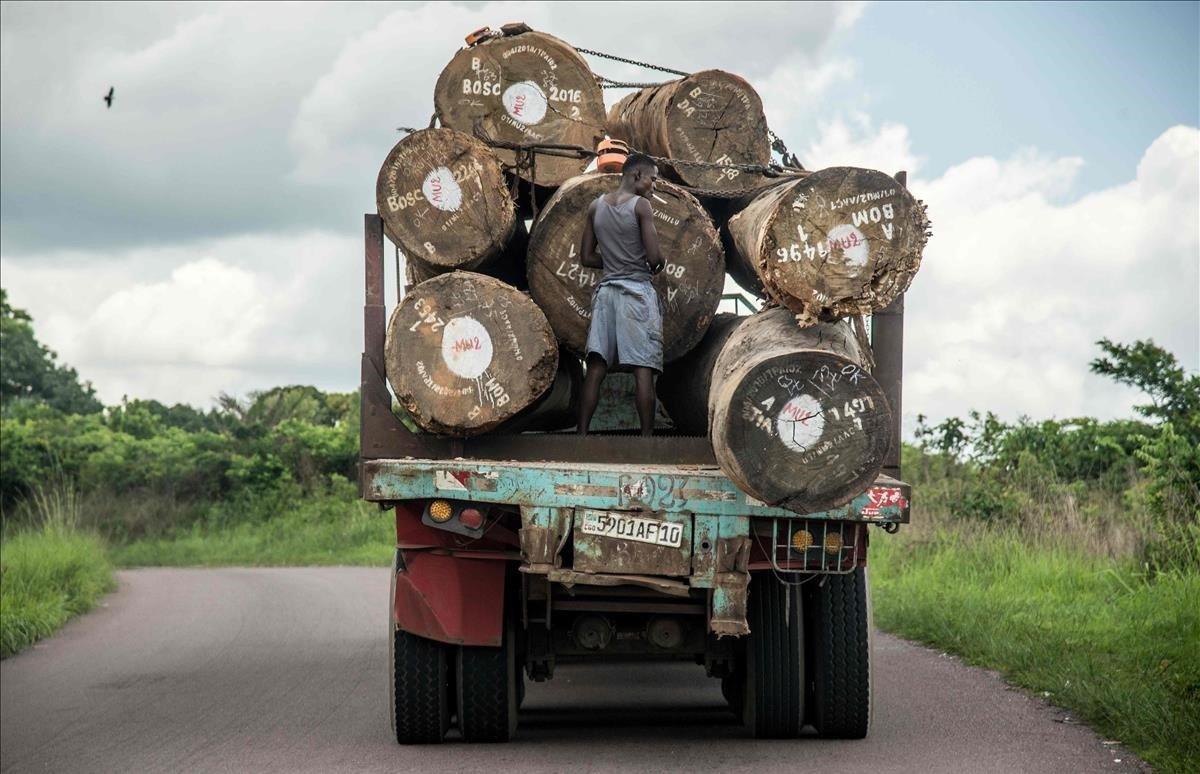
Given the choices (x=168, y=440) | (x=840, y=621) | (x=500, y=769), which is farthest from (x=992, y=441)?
(x=168, y=440)

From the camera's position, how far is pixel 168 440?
95.0 feet

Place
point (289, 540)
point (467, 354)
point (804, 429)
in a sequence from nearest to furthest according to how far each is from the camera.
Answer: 1. point (804, 429)
2. point (467, 354)
3. point (289, 540)

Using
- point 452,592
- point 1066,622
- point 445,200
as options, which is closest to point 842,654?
point 452,592

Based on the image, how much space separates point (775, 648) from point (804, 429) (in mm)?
1490

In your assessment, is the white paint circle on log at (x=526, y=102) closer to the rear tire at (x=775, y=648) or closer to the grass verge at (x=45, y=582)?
the rear tire at (x=775, y=648)

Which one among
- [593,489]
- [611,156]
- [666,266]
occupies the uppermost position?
[611,156]

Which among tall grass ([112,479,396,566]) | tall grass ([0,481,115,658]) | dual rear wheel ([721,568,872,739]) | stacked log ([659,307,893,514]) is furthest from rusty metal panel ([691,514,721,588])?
tall grass ([112,479,396,566])

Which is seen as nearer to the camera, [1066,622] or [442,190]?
[442,190]

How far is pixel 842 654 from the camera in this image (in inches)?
267

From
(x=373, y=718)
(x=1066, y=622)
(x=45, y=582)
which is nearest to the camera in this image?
(x=373, y=718)

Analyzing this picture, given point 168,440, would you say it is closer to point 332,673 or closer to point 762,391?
point 332,673

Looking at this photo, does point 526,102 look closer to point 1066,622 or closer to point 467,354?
point 467,354

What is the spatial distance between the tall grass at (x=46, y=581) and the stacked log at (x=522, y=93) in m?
Result: 6.61

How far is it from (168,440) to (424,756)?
23533 mm
